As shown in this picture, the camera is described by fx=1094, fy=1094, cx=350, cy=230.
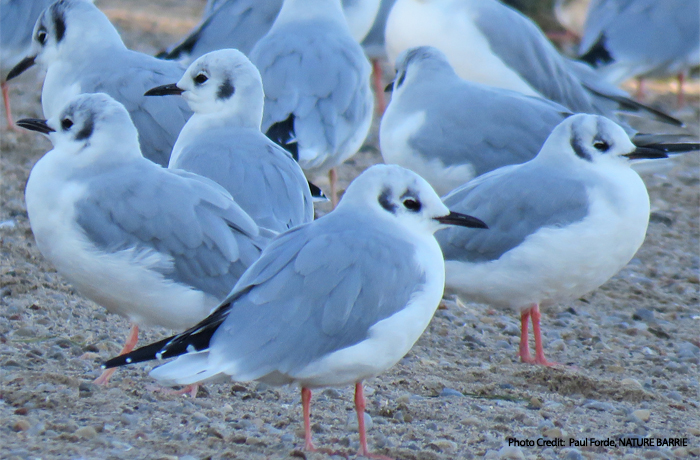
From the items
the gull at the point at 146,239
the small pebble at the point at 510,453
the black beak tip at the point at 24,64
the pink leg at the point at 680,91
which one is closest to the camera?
the small pebble at the point at 510,453

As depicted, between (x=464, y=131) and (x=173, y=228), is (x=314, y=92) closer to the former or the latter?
(x=464, y=131)

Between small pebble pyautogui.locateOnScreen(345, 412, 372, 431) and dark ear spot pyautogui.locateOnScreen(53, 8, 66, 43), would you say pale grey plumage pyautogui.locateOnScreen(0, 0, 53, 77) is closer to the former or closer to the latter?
dark ear spot pyautogui.locateOnScreen(53, 8, 66, 43)

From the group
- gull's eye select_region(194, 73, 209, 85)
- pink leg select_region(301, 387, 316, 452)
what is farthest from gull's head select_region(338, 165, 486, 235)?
gull's eye select_region(194, 73, 209, 85)

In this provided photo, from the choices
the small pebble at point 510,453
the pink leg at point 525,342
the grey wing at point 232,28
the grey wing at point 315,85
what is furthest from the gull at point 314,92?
the small pebble at point 510,453

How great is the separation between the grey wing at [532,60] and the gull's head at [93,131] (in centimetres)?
347

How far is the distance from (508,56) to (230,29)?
188cm

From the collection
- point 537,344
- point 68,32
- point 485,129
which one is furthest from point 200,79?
point 537,344

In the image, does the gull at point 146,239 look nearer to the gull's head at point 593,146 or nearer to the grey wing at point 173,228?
the grey wing at point 173,228

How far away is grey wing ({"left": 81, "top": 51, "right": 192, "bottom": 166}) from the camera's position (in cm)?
550

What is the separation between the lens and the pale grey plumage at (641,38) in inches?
368

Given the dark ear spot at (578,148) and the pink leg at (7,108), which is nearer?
the dark ear spot at (578,148)

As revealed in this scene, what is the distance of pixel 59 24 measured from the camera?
6.02 meters

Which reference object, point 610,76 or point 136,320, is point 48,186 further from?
point 610,76

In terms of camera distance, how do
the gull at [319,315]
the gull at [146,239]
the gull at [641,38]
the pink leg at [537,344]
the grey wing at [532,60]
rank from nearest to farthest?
the gull at [319,315] → the gull at [146,239] → the pink leg at [537,344] → the grey wing at [532,60] → the gull at [641,38]
